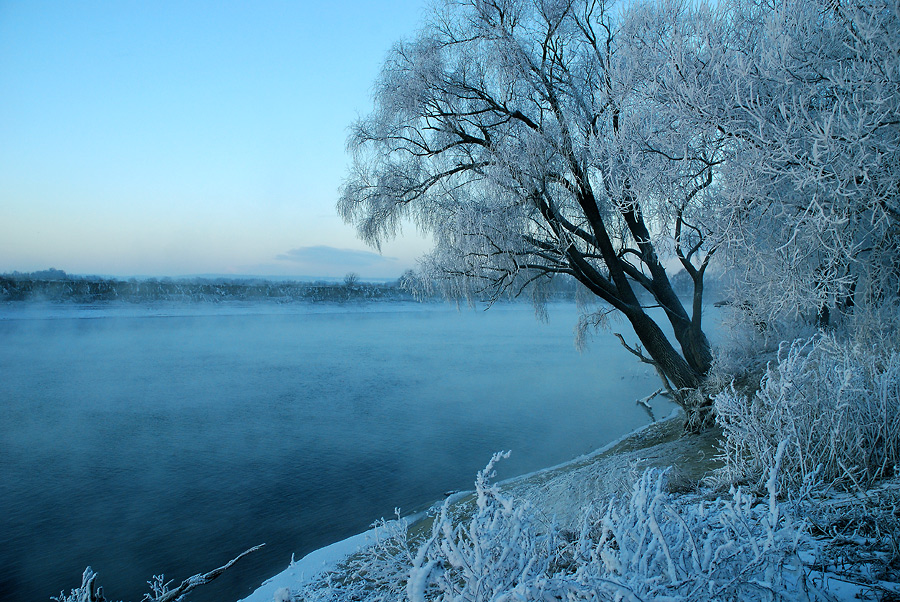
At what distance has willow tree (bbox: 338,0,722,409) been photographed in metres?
6.82

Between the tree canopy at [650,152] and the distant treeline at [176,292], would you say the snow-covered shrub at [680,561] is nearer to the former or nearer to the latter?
the tree canopy at [650,152]

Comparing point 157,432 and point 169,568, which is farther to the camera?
point 157,432

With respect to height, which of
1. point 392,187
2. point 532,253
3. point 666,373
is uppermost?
point 392,187

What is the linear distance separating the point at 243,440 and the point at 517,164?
675 cm

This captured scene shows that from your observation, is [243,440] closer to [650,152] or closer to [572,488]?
[572,488]

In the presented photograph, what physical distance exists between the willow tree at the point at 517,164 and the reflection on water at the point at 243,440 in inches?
115

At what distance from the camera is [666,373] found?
727 cm

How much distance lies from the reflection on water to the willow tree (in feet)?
9.55


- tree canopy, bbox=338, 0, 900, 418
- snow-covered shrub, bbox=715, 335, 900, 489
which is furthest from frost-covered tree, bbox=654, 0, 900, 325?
snow-covered shrub, bbox=715, 335, 900, 489

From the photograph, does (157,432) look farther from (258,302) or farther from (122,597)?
(258,302)

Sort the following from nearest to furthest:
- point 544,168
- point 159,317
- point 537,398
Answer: point 544,168 → point 537,398 → point 159,317

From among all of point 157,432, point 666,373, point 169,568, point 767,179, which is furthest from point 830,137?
point 157,432

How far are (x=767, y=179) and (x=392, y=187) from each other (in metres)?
5.03

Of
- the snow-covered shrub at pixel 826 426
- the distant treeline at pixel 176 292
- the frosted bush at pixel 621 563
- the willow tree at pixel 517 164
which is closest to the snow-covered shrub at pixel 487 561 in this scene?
the frosted bush at pixel 621 563
